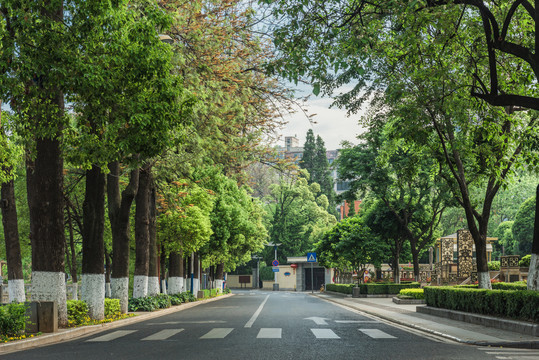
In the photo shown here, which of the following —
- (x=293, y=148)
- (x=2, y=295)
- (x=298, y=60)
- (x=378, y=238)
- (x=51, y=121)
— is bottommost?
(x=2, y=295)

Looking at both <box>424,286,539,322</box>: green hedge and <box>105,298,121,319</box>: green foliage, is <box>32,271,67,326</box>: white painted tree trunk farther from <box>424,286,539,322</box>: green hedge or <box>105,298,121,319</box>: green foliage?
<box>424,286,539,322</box>: green hedge

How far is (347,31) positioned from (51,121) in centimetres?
763

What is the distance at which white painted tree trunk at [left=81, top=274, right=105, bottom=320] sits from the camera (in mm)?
19188

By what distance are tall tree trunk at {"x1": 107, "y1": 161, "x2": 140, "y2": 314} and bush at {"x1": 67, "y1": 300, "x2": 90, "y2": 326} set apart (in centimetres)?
476

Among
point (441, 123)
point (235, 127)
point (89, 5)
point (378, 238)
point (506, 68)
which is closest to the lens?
point (89, 5)

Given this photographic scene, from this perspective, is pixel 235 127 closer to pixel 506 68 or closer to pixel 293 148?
pixel 506 68

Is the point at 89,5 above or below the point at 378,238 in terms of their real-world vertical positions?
above

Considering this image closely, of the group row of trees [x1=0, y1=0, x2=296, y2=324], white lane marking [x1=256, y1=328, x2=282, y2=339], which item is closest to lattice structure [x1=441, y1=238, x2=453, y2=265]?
row of trees [x1=0, y1=0, x2=296, y2=324]

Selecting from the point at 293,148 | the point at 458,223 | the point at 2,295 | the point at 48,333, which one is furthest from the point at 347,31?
the point at 293,148

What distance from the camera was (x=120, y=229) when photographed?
23938 mm

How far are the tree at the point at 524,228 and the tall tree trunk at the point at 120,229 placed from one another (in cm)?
4940

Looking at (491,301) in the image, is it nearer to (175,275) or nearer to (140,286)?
(140,286)

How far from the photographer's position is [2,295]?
39312 millimetres

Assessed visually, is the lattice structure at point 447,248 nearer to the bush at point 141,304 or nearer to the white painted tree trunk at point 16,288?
the bush at point 141,304
